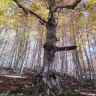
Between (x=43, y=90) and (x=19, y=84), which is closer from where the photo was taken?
(x=43, y=90)

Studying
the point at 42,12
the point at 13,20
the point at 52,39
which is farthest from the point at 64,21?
the point at 52,39

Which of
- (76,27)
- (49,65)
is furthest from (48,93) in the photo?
(76,27)

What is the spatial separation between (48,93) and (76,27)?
1063 centimetres

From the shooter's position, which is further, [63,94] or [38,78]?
[38,78]

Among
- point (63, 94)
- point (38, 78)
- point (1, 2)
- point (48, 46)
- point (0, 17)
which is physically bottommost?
point (63, 94)

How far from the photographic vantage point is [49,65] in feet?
23.1

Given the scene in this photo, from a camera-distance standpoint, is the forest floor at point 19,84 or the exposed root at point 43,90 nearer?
the exposed root at point 43,90

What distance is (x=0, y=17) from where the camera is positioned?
1343 centimetres

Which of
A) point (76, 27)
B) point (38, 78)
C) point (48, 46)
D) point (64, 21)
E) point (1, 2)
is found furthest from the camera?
point (64, 21)

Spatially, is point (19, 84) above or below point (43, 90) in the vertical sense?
above

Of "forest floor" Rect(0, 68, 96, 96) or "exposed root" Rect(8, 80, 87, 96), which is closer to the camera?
"exposed root" Rect(8, 80, 87, 96)

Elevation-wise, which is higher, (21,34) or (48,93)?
(21,34)

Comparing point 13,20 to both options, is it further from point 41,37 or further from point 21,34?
point 41,37

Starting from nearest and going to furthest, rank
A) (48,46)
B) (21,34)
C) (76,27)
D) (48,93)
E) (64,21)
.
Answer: (48,93) → (48,46) → (76,27) → (64,21) → (21,34)
